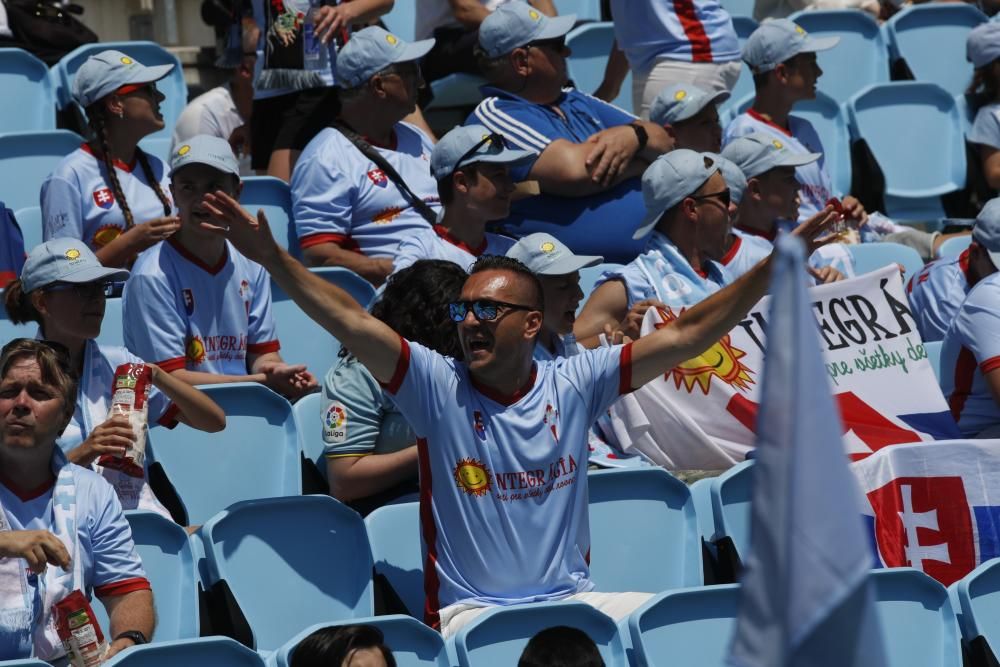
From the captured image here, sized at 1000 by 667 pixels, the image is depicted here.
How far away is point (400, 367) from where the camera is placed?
13.5 feet

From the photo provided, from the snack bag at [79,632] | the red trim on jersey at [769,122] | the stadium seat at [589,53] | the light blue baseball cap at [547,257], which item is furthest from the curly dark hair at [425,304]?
the stadium seat at [589,53]

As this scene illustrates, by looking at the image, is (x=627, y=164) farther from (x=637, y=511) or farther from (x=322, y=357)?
(x=637, y=511)

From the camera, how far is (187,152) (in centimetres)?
525

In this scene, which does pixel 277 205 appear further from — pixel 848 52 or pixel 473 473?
pixel 848 52

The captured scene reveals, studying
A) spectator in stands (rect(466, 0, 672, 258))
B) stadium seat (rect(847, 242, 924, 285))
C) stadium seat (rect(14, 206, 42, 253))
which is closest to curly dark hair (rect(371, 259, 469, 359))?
spectator in stands (rect(466, 0, 672, 258))

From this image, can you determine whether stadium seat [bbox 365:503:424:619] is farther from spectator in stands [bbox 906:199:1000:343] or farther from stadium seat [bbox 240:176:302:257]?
spectator in stands [bbox 906:199:1000:343]

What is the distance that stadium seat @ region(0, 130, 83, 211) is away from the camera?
6.77 meters

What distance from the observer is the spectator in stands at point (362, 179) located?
6.27 m

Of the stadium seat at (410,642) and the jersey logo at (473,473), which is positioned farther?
the jersey logo at (473,473)

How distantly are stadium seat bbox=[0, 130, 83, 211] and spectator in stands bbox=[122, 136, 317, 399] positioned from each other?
161 cm

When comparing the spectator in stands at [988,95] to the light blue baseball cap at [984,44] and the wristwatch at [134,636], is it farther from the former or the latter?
the wristwatch at [134,636]

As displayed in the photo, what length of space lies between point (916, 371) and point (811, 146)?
1.98 m

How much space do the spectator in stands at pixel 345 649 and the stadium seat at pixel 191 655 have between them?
0.14m

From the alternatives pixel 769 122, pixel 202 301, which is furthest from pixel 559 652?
pixel 769 122
